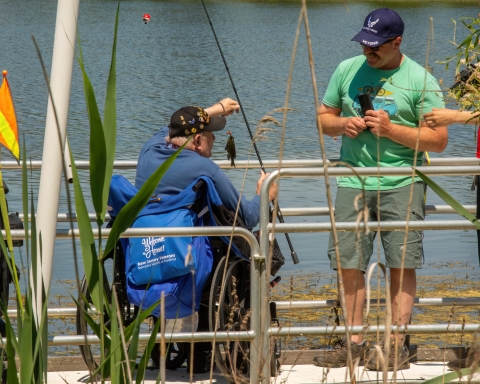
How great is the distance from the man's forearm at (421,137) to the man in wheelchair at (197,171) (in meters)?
0.59

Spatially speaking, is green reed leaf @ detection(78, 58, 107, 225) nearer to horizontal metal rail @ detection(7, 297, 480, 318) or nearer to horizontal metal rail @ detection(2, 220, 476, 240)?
horizontal metal rail @ detection(2, 220, 476, 240)

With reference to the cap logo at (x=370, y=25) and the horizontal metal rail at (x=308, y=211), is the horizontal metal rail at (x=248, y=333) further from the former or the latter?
the cap logo at (x=370, y=25)

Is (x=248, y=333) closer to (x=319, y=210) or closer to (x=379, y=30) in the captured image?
(x=319, y=210)

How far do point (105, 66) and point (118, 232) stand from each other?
1545cm

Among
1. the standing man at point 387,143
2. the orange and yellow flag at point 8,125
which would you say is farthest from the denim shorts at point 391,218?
the orange and yellow flag at point 8,125

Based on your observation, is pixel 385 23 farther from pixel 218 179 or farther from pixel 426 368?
pixel 426 368

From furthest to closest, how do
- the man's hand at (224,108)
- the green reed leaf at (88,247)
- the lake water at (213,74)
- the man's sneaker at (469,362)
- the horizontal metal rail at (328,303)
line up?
the lake water at (213,74) → the man's hand at (224,108) → the horizontal metal rail at (328,303) → the green reed leaf at (88,247) → the man's sneaker at (469,362)

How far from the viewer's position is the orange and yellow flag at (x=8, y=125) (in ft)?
9.39

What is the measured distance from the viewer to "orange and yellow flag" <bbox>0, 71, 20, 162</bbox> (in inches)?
113

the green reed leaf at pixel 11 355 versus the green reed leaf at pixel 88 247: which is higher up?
the green reed leaf at pixel 88 247

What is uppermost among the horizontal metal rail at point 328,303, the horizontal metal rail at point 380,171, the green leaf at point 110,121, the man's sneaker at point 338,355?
the green leaf at point 110,121

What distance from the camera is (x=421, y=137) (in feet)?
12.0

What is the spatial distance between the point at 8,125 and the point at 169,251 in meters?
0.76

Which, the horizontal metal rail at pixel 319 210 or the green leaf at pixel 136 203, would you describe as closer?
the green leaf at pixel 136 203
